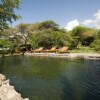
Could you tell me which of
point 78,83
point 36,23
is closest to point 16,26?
point 36,23

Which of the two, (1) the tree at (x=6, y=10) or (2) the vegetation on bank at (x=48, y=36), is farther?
(2) the vegetation on bank at (x=48, y=36)

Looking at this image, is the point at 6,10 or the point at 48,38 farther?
the point at 48,38

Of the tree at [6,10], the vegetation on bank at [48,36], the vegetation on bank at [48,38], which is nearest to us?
the tree at [6,10]

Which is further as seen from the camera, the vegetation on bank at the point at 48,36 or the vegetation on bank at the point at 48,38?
the vegetation on bank at the point at 48,36

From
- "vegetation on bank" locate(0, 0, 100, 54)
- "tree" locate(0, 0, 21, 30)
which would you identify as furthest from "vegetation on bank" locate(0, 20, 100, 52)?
"tree" locate(0, 0, 21, 30)

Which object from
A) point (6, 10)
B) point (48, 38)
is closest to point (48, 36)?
point (48, 38)

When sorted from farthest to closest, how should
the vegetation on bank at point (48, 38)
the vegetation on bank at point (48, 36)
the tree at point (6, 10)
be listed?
1. the vegetation on bank at point (48, 36)
2. the vegetation on bank at point (48, 38)
3. the tree at point (6, 10)

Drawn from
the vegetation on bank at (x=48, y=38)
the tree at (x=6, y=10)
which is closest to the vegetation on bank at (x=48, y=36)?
the vegetation on bank at (x=48, y=38)

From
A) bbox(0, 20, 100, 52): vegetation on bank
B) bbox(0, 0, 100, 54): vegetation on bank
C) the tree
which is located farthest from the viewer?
bbox(0, 20, 100, 52): vegetation on bank

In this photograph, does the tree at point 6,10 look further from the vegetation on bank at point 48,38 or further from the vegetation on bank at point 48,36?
the vegetation on bank at point 48,36

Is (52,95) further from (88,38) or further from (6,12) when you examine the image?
(88,38)

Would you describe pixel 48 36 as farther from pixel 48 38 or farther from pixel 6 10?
pixel 6 10

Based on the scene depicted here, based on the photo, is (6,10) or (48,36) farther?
(48,36)

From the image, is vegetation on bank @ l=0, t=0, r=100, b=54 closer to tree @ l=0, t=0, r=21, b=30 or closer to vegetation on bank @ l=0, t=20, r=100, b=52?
vegetation on bank @ l=0, t=20, r=100, b=52
